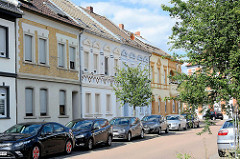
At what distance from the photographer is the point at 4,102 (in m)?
21.3

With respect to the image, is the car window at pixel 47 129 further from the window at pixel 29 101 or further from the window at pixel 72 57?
the window at pixel 72 57

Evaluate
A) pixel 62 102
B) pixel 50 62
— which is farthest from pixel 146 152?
pixel 62 102

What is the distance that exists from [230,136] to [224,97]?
6.90 metres

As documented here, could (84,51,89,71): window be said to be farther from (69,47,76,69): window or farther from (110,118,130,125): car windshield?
(110,118,130,125): car windshield

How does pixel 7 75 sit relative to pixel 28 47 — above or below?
below

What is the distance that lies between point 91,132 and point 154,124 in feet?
38.3

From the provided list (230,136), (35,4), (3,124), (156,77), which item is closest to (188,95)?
(230,136)

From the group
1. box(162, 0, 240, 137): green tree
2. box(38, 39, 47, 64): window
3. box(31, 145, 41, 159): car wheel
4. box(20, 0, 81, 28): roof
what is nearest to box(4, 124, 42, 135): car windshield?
box(31, 145, 41, 159): car wheel

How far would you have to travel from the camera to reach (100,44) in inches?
1312

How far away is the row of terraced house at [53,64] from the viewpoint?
2186 cm

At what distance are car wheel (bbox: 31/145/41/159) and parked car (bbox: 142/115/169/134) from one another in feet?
51.5

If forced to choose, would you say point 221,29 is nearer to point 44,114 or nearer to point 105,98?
point 44,114

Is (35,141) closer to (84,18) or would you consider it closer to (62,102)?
(62,102)

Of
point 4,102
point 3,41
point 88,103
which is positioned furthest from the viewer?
point 88,103
